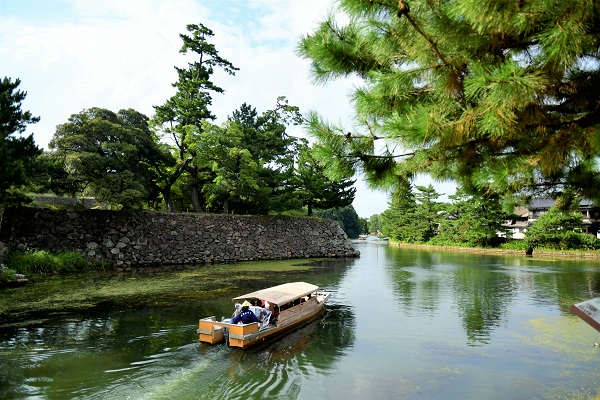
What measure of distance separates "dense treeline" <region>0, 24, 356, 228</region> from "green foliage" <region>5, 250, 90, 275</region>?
2.79 metres

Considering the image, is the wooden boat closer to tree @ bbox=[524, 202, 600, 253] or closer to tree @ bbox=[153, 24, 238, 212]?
tree @ bbox=[153, 24, 238, 212]

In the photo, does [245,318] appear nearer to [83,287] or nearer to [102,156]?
[83,287]

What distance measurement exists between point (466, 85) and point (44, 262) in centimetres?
1917

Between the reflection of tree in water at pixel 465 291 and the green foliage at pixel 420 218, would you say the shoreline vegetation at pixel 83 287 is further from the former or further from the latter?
the green foliage at pixel 420 218

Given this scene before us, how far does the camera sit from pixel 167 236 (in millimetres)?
23578

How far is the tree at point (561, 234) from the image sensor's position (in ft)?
103

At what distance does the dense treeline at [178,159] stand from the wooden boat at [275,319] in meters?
8.09

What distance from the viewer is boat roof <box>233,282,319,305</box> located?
1018 cm

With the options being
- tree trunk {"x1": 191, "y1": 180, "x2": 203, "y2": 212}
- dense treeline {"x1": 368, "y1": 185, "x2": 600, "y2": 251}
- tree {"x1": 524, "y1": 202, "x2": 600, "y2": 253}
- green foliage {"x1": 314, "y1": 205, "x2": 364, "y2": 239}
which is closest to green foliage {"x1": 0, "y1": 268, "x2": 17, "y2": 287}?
tree trunk {"x1": 191, "y1": 180, "x2": 203, "y2": 212}

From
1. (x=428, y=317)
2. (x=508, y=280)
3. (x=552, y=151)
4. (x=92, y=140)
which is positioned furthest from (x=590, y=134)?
(x=92, y=140)

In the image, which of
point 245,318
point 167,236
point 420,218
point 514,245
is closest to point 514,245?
point 514,245

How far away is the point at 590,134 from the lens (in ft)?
12.2

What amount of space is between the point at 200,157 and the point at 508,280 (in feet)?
59.7

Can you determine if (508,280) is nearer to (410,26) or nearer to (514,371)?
(514,371)
